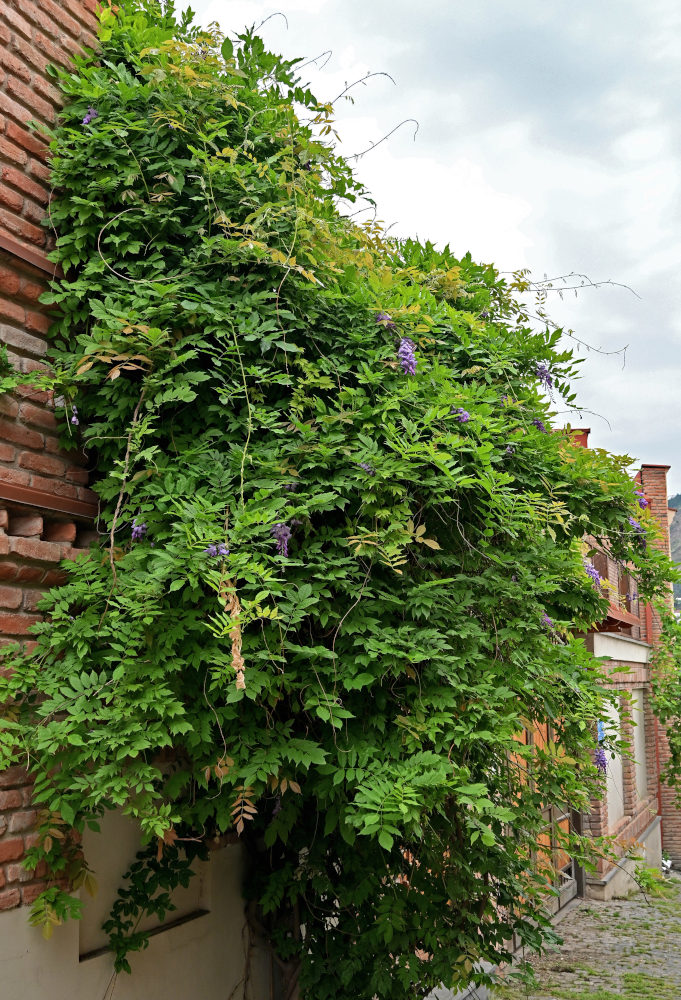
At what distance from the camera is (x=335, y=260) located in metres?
3.28

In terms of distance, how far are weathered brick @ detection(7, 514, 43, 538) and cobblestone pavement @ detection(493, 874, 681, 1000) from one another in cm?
567

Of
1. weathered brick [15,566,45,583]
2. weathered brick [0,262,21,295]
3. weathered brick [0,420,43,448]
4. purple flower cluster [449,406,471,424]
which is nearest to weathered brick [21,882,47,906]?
weathered brick [15,566,45,583]

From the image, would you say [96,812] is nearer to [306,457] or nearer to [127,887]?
[127,887]

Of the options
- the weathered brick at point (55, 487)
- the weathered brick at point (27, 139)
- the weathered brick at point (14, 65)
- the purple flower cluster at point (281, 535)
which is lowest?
the purple flower cluster at point (281, 535)

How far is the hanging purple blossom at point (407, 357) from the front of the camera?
3.06 meters

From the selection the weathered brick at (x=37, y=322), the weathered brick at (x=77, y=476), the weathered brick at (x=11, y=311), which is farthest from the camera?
the weathered brick at (x=77, y=476)

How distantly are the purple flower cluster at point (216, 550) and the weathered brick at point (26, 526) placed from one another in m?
0.73

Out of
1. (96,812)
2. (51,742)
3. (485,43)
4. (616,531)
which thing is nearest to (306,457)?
(51,742)

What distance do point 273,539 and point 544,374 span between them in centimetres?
210

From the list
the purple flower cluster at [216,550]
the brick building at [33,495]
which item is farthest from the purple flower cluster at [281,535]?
the brick building at [33,495]

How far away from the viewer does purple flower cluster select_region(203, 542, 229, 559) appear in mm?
2479

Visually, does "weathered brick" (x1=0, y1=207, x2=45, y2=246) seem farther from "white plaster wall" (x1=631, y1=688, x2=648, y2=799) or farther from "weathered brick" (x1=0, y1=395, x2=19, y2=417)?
"white plaster wall" (x1=631, y1=688, x2=648, y2=799)

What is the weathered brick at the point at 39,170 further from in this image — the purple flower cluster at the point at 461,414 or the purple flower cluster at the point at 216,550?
the purple flower cluster at the point at 461,414

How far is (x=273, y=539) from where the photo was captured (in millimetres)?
2588
